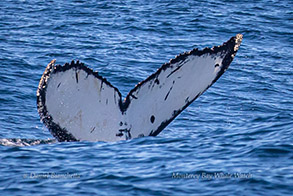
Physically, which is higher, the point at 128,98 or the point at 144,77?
the point at 128,98

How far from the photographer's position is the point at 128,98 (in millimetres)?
8883

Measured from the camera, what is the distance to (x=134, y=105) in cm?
890

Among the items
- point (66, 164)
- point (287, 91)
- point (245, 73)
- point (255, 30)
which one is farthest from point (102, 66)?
point (66, 164)

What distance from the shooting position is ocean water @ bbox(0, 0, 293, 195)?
8375mm

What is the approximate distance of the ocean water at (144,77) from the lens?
8375mm

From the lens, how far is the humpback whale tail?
27.3 feet

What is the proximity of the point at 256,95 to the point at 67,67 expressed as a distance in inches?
383

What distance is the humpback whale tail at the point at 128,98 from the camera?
8328 mm

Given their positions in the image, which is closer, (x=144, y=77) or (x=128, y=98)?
(x=128, y=98)

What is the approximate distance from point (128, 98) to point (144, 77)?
8.95 m

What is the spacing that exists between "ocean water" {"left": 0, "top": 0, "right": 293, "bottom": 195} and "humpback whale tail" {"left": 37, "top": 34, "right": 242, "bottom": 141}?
61 centimetres

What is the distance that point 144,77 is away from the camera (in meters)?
17.8

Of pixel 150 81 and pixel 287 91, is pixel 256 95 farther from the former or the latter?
pixel 150 81

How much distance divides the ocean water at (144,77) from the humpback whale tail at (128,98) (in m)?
0.61
